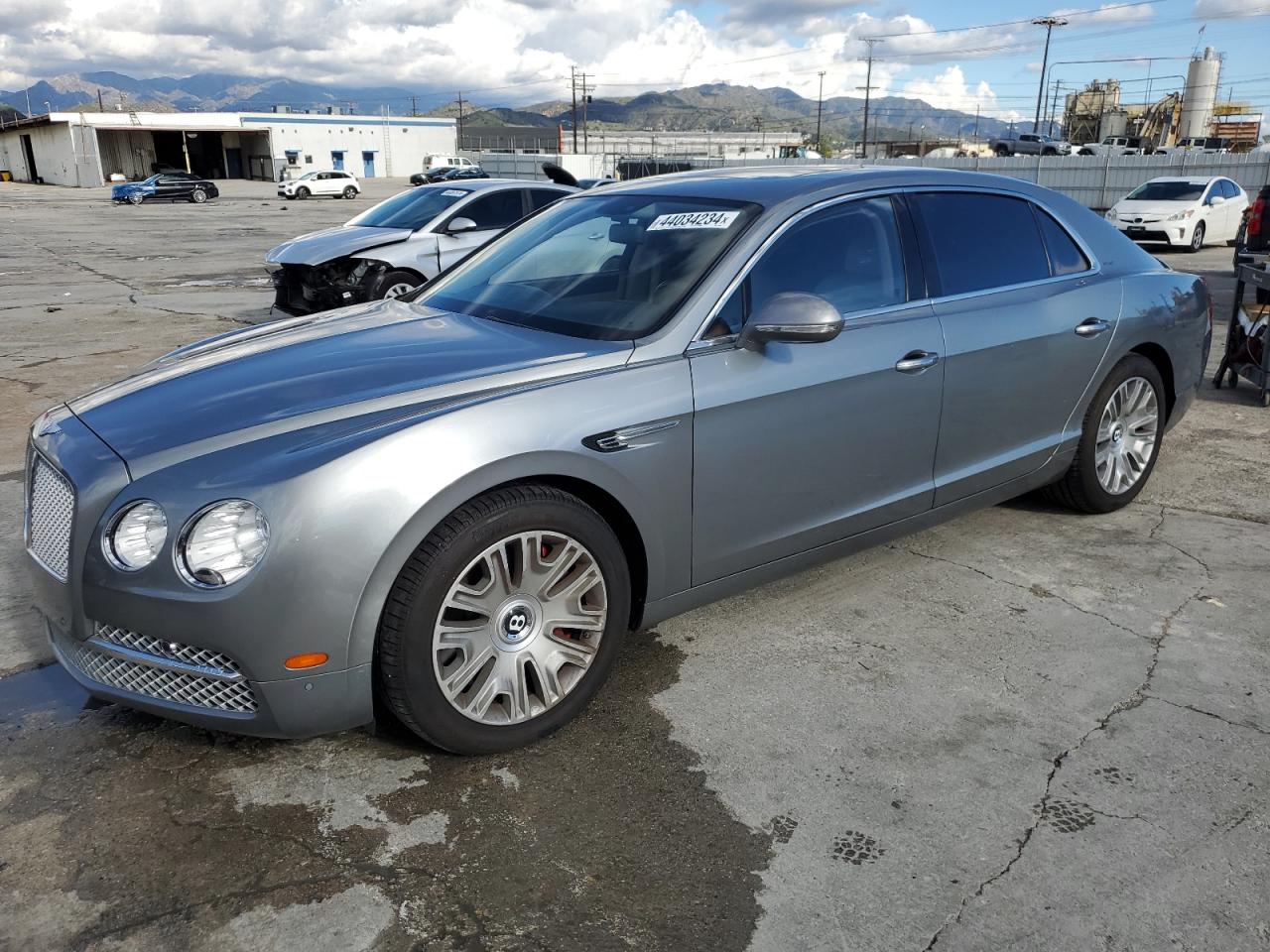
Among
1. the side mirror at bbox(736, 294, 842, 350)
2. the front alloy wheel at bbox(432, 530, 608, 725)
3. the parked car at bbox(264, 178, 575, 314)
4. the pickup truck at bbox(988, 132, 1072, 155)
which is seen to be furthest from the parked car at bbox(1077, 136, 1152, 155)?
the front alloy wheel at bbox(432, 530, 608, 725)

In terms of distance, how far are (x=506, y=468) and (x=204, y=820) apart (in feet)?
4.03

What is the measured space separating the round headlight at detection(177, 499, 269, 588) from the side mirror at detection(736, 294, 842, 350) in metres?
1.62

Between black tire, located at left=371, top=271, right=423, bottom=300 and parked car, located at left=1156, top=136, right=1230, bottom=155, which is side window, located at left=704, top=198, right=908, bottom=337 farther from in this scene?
parked car, located at left=1156, top=136, right=1230, bottom=155

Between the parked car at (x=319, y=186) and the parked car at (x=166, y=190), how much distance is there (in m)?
3.42

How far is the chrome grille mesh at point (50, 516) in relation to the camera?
2.74 meters

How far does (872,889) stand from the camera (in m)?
2.44

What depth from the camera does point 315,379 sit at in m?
3.07

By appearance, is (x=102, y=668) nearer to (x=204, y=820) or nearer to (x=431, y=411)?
(x=204, y=820)

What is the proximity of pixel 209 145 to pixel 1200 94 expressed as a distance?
71741 mm

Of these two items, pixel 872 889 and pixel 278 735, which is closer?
pixel 872 889

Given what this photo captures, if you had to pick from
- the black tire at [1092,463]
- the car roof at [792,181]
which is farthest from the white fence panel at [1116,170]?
the car roof at [792,181]

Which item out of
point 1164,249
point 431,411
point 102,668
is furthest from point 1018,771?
point 1164,249

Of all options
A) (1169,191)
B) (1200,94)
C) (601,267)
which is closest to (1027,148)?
(1200,94)

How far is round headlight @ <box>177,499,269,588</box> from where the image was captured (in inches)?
99.0
